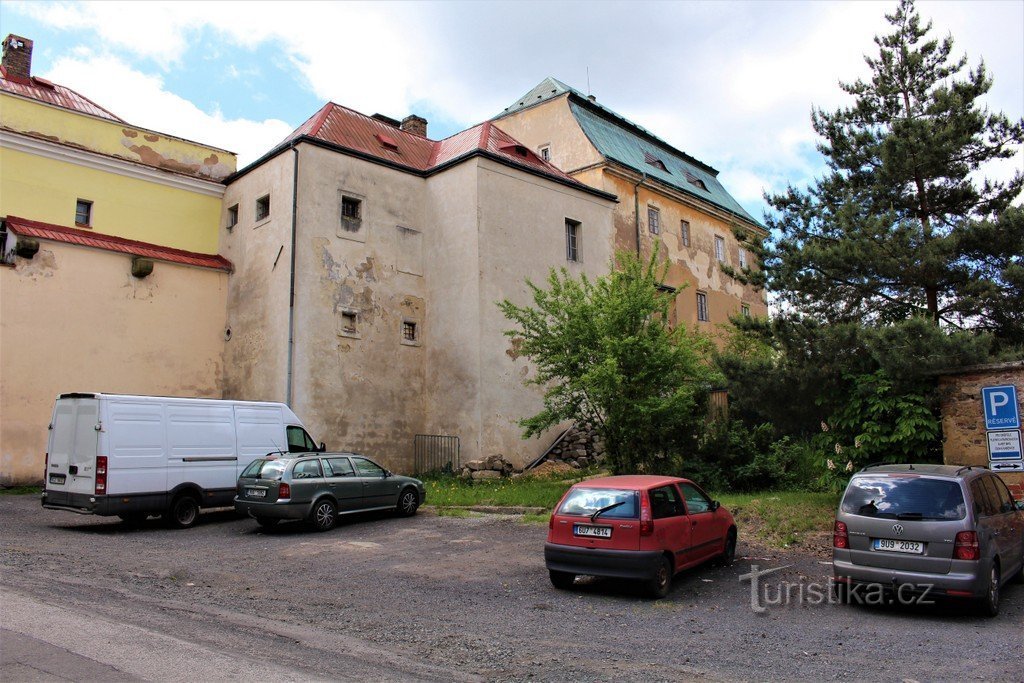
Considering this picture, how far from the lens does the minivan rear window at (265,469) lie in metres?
13.2

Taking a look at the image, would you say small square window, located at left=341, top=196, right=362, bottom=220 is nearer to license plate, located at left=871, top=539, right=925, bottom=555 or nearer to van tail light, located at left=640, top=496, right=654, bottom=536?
van tail light, located at left=640, top=496, right=654, bottom=536

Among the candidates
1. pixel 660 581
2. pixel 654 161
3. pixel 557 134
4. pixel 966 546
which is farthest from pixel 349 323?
pixel 654 161

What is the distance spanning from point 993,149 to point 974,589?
33.4 feet

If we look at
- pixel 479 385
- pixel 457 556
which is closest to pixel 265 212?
pixel 479 385

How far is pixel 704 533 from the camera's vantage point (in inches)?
384

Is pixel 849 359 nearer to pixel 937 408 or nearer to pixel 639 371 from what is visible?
pixel 937 408

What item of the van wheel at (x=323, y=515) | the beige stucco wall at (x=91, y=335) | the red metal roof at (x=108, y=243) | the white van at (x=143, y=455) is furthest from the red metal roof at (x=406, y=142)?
the van wheel at (x=323, y=515)

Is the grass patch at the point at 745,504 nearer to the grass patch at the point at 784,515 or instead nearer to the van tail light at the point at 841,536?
the grass patch at the point at 784,515

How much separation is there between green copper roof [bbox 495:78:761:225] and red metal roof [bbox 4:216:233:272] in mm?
15498

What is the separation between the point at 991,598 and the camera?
7.72m

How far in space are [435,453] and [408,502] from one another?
25.7ft

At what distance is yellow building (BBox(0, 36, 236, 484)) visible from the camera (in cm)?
1952

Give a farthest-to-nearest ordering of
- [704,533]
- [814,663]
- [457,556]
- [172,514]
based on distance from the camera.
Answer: [172,514]
[457,556]
[704,533]
[814,663]

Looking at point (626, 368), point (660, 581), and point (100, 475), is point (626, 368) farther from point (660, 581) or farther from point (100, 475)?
point (100, 475)
